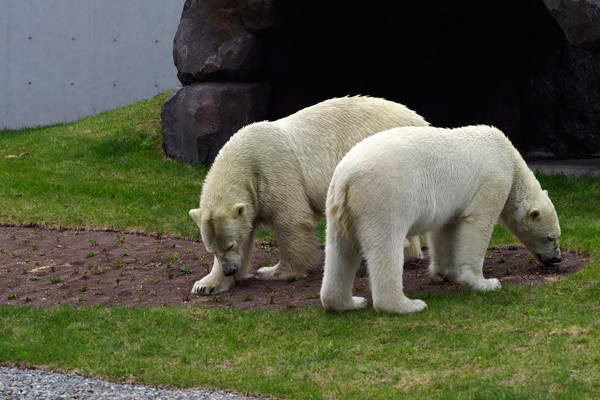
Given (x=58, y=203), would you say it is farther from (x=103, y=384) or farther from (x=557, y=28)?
(x=557, y=28)

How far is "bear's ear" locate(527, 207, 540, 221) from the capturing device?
277 inches

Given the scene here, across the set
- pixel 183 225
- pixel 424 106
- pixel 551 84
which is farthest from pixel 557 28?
pixel 183 225

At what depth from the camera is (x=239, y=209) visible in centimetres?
750

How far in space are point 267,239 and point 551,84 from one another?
23.9 ft

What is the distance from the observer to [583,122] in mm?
14484

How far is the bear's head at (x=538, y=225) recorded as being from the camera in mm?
7078

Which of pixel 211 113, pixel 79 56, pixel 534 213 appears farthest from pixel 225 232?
pixel 79 56

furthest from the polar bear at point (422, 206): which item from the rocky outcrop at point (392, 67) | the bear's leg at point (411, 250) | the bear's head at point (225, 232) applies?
the rocky outcrop at point (392, 67)

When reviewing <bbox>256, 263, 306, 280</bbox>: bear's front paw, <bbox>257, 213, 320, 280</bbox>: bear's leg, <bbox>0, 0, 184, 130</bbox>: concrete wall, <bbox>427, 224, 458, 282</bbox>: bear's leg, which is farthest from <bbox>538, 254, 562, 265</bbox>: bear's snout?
<bbox>0, 0, 184, 130</bbox>: concrete wall

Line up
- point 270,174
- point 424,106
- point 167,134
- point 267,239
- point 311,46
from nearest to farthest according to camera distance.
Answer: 1. point 270,174
2. point 267,239
3. point 167,134
4. point 311,46
5. point 424,106

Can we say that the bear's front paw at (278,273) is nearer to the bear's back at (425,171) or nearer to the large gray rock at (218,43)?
the bear's back at (425,171)

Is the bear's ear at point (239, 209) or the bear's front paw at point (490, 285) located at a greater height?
the bear's ear at point (239, 209)

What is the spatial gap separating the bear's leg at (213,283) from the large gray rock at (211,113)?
16.7 ft

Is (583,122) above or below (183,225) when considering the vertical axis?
above
